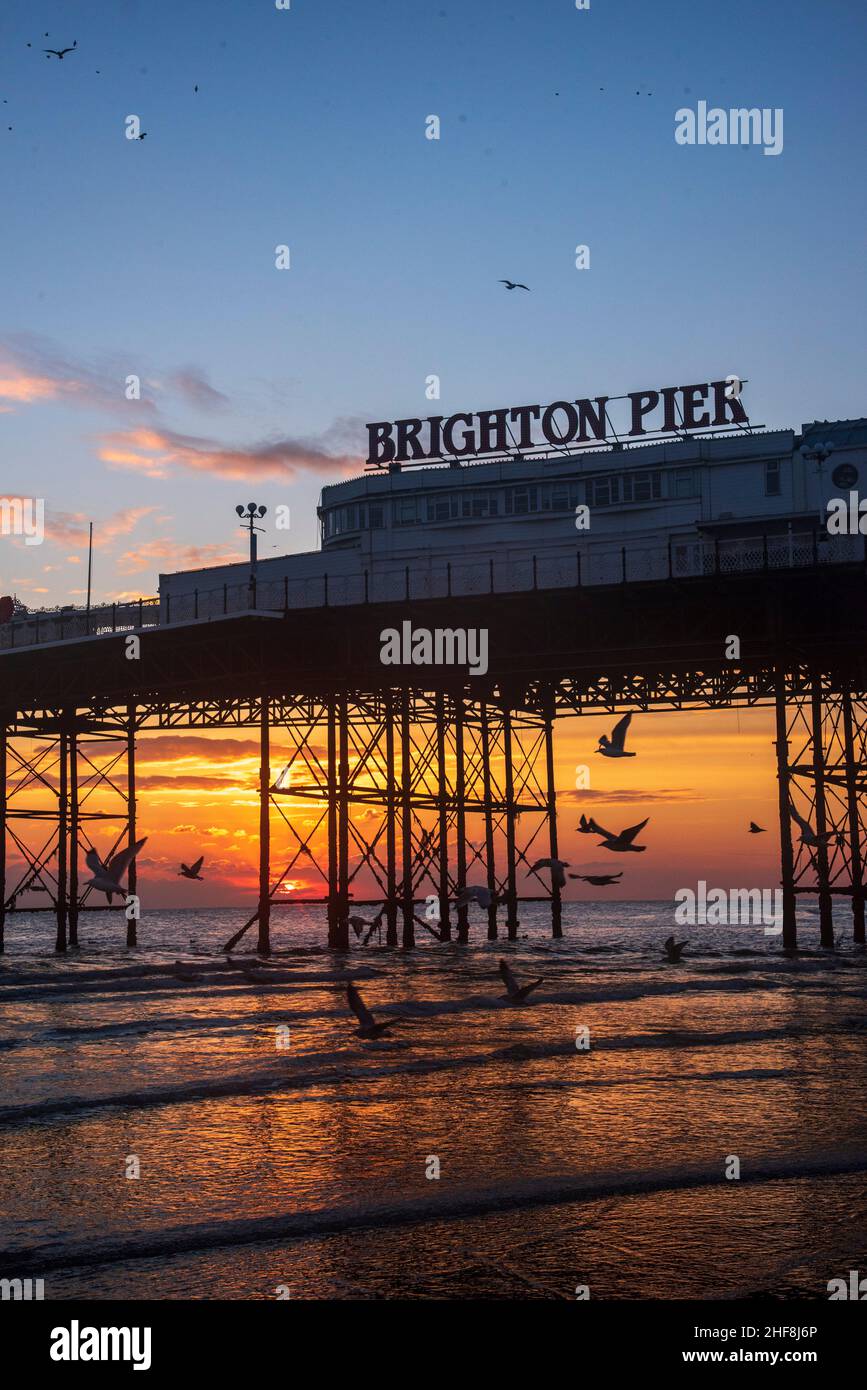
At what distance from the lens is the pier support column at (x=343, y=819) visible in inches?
1925

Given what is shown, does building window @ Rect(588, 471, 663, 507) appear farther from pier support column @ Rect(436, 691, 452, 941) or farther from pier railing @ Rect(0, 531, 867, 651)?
pier support column @ Rect(436, 691, 452, 941)

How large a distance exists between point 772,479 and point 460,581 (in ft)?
41.9

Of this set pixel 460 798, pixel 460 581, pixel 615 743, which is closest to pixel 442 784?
pixel 460 798

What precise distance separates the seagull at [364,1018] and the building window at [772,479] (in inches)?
1187

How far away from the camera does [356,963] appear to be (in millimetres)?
48062

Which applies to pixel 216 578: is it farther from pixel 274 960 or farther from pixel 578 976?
pixel 578 976

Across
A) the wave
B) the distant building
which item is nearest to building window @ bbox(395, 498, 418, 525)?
the distant building

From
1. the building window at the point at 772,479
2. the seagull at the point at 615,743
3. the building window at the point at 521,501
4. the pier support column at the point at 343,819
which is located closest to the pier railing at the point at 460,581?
the building window at the point at 521,501

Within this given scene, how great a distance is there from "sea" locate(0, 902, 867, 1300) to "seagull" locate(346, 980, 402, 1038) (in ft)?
1.19

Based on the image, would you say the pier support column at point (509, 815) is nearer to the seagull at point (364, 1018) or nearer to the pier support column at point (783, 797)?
the pier support column at point (783, 797)

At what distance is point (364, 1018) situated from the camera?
947 inches
